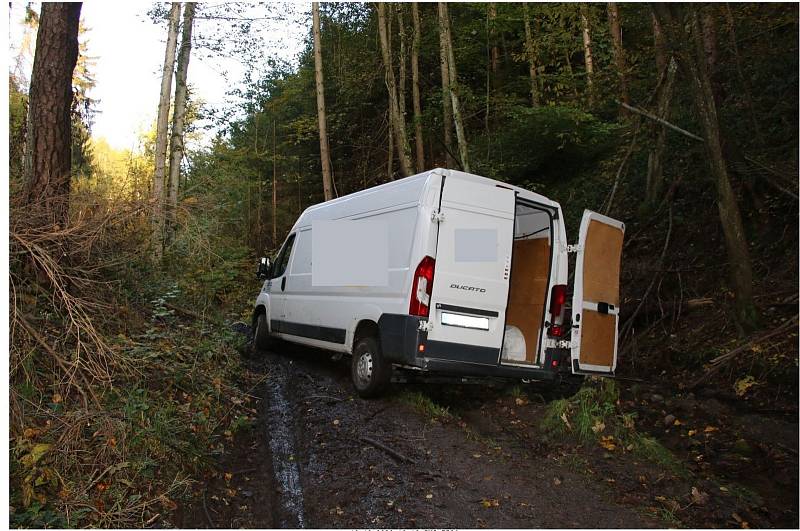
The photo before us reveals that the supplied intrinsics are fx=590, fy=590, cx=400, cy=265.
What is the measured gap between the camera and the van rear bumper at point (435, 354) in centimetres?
570

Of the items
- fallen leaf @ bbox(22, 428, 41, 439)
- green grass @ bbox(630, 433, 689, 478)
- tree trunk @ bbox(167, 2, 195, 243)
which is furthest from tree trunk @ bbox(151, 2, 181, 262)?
green grass @ bbox(630, 433, 689, 478)

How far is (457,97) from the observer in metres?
12.6

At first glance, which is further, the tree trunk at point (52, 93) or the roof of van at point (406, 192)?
the roof of van at point (406, 192)

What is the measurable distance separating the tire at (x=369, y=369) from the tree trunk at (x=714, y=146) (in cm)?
418

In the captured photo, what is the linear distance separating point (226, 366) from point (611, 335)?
4.56 m

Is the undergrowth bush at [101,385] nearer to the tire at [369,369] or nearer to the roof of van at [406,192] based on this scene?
the tire at [369,369]

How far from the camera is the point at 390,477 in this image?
4543 millimetres

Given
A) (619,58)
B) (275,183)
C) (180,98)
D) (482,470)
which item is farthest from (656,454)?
(275,183)

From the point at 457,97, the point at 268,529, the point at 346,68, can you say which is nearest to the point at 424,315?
the point at 268,529

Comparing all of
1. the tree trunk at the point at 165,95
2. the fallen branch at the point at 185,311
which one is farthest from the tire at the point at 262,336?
the tree trunk at the point at 165,95

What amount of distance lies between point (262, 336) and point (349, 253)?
3.23m

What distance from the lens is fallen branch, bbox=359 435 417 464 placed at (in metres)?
4.89

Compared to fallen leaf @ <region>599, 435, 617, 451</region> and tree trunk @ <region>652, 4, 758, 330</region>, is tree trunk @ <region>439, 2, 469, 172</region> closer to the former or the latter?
tree trunk @ <region>652, 4, 758, 330</region>

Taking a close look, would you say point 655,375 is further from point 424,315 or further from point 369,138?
point 369,138
